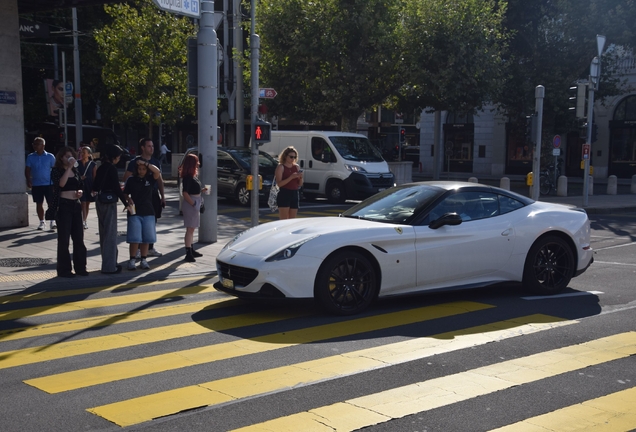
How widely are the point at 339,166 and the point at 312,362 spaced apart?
55.2ft

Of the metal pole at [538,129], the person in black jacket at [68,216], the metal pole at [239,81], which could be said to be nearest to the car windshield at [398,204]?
the person in black jacket at [68,216]

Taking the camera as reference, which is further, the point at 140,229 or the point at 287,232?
the point at 140,229

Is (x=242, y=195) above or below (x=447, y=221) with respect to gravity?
below

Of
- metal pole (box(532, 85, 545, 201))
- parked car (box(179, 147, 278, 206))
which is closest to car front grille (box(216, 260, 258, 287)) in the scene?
parked car (box(179, 147, 278, 206))

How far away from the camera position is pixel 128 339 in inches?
279

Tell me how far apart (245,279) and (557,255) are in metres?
4.00

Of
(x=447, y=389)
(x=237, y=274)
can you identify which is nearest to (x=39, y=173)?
(x=237, y=274)

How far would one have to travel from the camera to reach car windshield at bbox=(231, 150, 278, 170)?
21.8 metres

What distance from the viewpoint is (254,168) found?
13.6 metres

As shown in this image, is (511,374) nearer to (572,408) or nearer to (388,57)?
(572,408)

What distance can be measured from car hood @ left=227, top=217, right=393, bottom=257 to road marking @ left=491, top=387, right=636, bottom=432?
10.9 feet

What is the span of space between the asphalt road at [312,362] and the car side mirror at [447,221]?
93 cm

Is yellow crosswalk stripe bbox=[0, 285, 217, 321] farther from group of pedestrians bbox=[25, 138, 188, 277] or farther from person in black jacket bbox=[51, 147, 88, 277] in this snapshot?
person in black jacket bbox=[51, 147, 88, 277]

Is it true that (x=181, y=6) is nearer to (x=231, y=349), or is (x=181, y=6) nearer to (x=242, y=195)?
(x=231, y=349)
